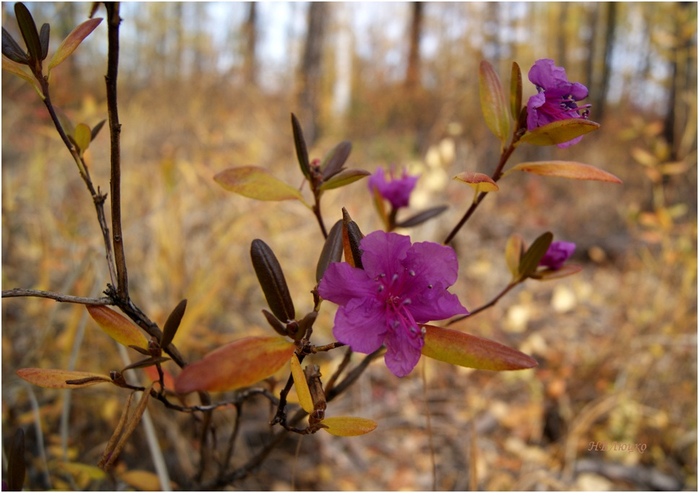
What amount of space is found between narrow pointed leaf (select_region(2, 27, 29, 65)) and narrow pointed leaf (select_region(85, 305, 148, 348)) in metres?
0.23

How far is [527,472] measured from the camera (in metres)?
1.21

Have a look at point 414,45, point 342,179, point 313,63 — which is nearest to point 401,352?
point 342,179

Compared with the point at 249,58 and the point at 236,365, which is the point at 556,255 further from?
the point at 249,58

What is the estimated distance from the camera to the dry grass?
1057 mm

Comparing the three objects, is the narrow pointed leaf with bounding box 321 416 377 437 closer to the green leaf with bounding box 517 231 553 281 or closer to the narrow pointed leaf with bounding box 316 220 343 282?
the narrow pointed leaf with bounding box 316 220 343 282

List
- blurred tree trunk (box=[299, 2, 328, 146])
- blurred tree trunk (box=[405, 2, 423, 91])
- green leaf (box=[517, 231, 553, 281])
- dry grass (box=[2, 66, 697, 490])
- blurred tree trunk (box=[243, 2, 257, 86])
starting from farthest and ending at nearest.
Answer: blurred tree trunk (box=[405, 2, 423, 91]), blurred tree trunk (box=[243, 2, 257, 86]), blurred tree trunk (box=[299, 2, 328, 146]), dry grass (box=[2, 66, 697, 490]), green leaf (box=[517, 231, 553, 281])

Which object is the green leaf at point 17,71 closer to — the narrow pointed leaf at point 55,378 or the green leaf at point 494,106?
the narrow pointed leaf at point 55,378

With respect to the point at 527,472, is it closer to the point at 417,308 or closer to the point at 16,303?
the point at 417,308

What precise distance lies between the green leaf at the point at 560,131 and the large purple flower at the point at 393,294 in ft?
0.48

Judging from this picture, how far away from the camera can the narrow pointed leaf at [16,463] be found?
0.48 m

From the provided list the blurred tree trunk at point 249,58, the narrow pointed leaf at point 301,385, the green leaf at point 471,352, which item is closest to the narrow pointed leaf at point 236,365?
the narrow pointed leaf at point 301,385

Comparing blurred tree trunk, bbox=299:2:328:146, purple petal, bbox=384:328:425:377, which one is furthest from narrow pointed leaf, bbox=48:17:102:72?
blurred tree trunk, bbox=299:2:328:146

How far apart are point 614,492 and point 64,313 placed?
1.51 metres

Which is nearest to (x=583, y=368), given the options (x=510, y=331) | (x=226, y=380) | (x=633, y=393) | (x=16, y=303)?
(x=633, y=393)
